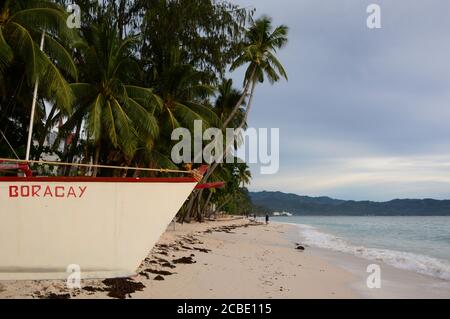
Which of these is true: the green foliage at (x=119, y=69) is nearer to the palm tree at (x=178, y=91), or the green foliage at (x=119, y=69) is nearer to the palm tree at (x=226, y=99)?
the palm tree at (x=178, y=91)

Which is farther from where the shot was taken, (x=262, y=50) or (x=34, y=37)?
(x=262, y=50)

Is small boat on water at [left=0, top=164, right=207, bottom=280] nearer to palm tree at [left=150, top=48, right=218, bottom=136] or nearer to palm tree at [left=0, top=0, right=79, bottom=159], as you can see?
palm tree at [left=0, top=0, right=79, bottom=159]

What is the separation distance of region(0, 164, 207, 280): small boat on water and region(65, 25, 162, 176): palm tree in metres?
7.09

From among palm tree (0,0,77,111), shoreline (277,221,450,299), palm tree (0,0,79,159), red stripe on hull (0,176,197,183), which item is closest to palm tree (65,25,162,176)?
palm tree (0,0,79,159)

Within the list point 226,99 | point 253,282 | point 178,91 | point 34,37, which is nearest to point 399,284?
point 253,282

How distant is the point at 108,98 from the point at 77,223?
8.63 m

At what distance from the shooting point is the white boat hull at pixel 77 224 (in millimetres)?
6707

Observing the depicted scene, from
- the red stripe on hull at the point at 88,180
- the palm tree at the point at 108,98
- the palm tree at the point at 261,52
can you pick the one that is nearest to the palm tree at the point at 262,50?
the palm tree at the point at 261,52

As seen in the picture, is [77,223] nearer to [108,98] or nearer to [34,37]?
[34,37]

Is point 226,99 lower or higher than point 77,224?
higher

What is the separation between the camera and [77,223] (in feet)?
22.6
